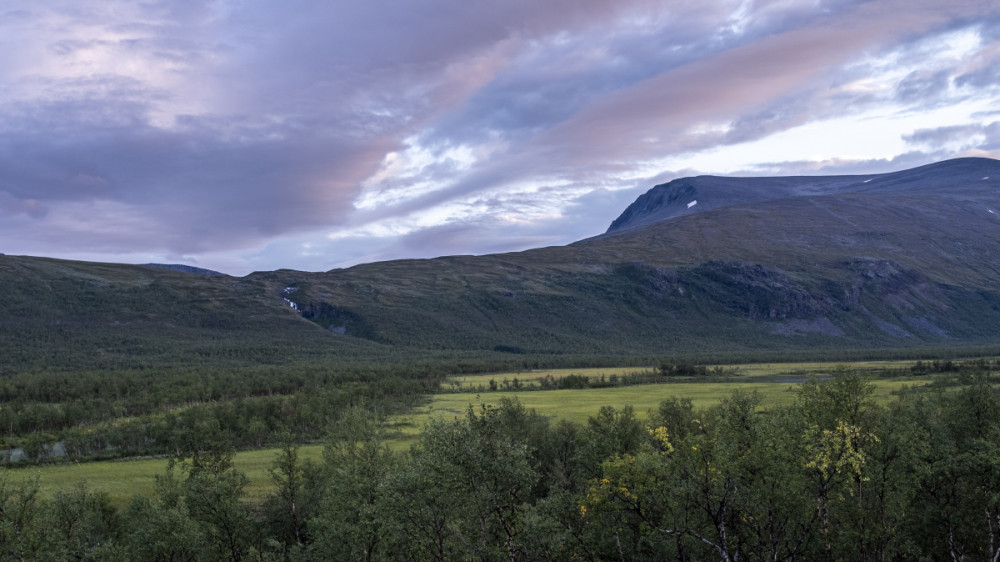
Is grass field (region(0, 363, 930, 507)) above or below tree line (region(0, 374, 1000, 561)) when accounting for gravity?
below

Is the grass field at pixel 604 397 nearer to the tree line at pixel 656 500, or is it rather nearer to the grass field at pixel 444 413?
the grass field at pixel 444 413

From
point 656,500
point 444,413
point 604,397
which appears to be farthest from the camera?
point 604,397

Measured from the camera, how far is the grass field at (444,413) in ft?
228

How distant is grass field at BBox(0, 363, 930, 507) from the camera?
69500mm

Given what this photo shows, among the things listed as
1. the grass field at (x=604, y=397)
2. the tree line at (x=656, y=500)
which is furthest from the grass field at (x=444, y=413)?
the tree line at (x=656, y=500)

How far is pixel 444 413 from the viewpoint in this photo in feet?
352

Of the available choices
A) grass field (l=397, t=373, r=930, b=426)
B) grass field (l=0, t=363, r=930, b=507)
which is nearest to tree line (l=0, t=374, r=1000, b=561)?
grass field (l=0, t=363, r=930, b=507)

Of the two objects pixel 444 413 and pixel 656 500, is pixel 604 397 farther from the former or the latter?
pixel 656 500

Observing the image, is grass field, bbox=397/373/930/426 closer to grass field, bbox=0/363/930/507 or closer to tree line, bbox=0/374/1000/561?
grass field, bbox=0/363/930/507

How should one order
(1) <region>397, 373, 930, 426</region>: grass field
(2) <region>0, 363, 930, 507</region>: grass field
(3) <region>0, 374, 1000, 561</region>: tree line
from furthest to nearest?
(1) <region>397, 373, 930, 426</region>: grass field
(2) <region>0, 363, 930, 507</region>: grass field
(3) <region>0, 374, 1000, 561</region>: tree line

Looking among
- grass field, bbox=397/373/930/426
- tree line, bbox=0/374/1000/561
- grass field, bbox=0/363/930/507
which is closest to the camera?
tree line, bbox=0/374/1000/561

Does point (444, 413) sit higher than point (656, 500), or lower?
lower

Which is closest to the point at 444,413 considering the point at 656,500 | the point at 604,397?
the point at 604,397

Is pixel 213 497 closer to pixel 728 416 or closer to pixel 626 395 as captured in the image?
pixel 728 416
